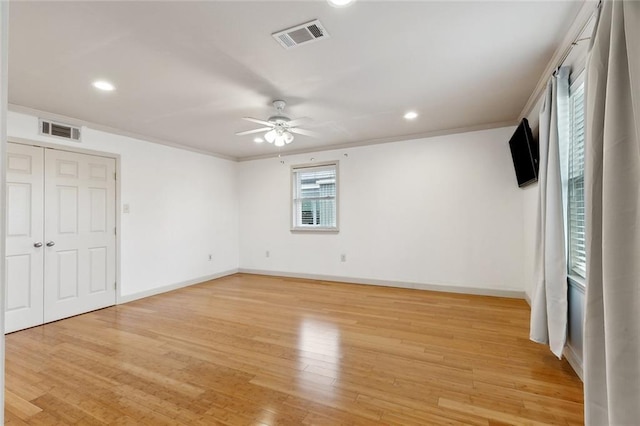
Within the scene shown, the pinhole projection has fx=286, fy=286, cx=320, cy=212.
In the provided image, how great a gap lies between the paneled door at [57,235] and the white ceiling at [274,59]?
730 millimetres

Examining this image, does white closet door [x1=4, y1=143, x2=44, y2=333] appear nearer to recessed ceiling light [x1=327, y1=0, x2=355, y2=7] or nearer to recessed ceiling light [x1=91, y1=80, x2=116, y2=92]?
recessed ceiling light [x1=91, y1=80, x2=116, y2=92]

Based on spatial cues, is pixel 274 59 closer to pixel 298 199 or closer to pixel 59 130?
pixel 59 130

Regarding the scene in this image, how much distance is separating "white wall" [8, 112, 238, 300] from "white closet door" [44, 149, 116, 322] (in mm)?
183

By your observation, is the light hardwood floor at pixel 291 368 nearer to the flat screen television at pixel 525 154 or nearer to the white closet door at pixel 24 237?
the white closet door at pixel 24 237

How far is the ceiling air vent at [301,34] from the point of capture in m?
2.06

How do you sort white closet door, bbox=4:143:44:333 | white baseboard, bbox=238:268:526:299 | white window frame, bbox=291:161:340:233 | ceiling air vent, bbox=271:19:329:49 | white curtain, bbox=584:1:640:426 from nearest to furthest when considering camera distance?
white curtain, bbox=584:1:640:426 → ceiling air vent, bbox=271:19:329:49 → white closet door, bbox=4:143:44:333 → white baseboard, bbox=238:268:526:299 → white window frame, bbox=291:161:340:233

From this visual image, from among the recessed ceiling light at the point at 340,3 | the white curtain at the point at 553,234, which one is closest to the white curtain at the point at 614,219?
the white curtain at the point at 553,234

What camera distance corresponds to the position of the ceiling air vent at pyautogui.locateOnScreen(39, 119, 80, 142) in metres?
3.67

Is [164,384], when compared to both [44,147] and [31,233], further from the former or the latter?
[44,147]

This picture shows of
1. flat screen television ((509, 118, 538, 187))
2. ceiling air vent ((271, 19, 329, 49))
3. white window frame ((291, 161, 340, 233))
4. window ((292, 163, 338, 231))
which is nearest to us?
ceiling air vent ((271, 19, 329, 49))

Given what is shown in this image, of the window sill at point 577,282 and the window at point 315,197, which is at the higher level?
the window at point 315,197

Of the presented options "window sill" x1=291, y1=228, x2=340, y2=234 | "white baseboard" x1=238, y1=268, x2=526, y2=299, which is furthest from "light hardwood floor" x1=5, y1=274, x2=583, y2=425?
"window sill" x1=291, y1=228, x2=340, y2=234

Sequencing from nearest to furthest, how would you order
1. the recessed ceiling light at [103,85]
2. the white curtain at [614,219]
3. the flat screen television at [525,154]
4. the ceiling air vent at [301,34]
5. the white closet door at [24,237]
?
the white curtain at [614,219] → the ceiling air vent at [301,34] → the recessed ceiling light at [103,85] → the flat screen television at [525,154] → the white closet door at [24,237]

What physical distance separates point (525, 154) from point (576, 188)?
1236 mm
